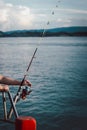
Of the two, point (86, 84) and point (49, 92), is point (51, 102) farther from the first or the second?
point (86, 84)

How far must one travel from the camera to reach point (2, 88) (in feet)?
21.6

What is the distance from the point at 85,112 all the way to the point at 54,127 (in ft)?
9.12

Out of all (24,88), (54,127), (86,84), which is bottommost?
(86,84)

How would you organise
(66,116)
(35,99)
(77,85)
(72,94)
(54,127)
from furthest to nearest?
(77,85) → (72,94) → (35,99) → (66,116) → (54,127)

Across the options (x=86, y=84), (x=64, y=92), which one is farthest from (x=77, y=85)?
(x=64, y=92)

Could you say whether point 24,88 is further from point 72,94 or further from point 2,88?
point 72,94

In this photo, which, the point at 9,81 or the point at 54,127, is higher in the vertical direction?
the point at 9,81

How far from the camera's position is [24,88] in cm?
743

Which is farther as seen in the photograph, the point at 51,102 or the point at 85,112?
the point at 51,102

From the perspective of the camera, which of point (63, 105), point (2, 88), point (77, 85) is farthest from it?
point (77, 85)

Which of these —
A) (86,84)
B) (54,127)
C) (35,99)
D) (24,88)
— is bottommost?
(86,84)

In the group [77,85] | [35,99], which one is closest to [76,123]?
[35,99]

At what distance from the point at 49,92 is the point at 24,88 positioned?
1409 centimetres

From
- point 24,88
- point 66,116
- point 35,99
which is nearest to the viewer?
point 24,88
